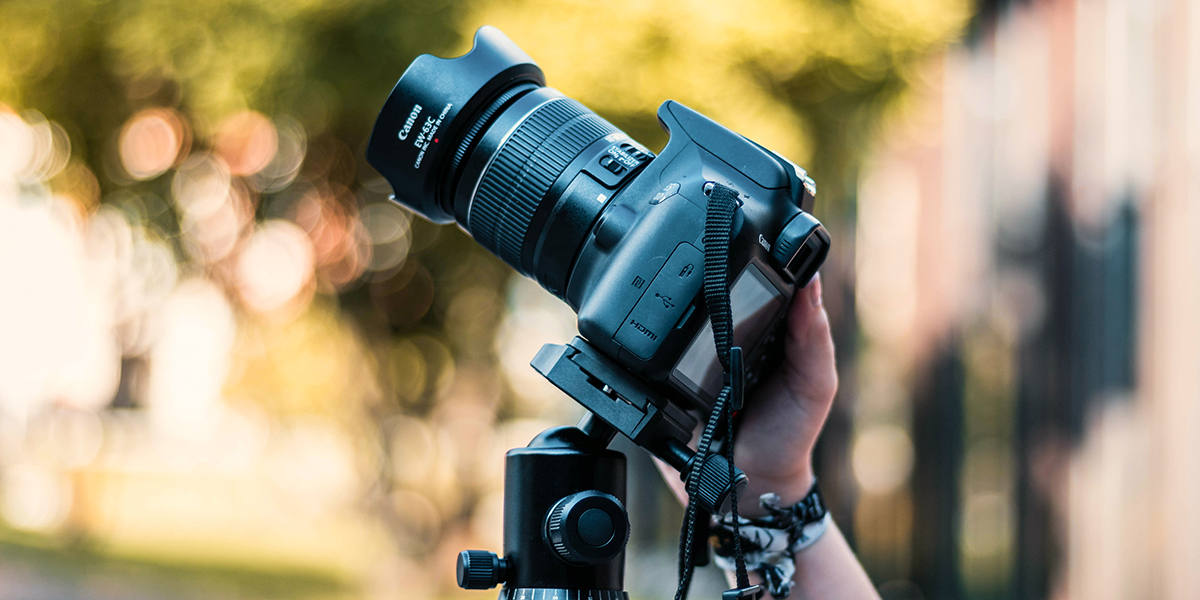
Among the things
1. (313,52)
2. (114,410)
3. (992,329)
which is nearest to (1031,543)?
(992,329)

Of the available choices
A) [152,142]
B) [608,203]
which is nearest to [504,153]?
[608,203]

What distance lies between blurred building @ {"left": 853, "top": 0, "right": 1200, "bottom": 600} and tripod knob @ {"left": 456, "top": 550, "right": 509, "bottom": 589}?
13.7ft

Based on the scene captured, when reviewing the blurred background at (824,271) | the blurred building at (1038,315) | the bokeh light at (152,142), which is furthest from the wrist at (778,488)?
the bokeh light at (152,142)

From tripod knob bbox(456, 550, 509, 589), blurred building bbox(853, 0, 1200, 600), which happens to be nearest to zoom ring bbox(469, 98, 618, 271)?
tripod knob bbox(456, 550, 509, 589)

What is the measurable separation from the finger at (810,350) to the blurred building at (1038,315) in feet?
12.1

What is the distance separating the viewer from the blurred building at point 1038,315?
4.65 m

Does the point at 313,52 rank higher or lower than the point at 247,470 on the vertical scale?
higher

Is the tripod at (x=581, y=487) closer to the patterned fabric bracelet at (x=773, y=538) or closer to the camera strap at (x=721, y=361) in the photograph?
the camera strap at (x=721, y=361)

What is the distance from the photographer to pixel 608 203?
50.0 inches

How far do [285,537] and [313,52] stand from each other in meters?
8.49

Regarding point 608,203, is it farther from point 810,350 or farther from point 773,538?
point 773,538

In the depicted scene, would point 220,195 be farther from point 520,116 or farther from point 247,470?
point 247,470

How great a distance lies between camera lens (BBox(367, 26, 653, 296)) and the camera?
1.30m

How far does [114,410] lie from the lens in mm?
13594
